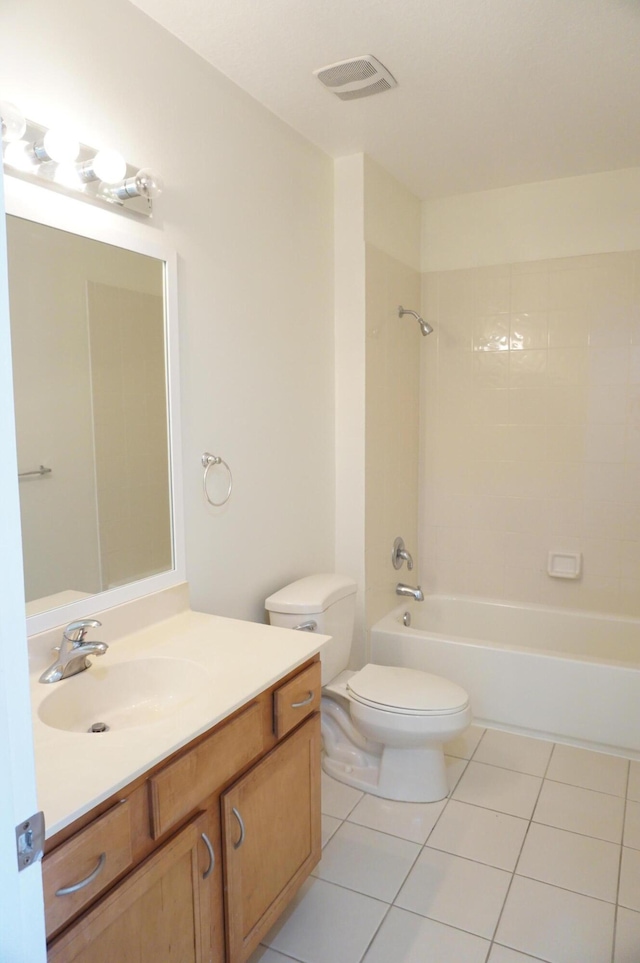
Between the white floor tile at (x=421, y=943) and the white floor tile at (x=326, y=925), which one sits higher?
the white floor tile at (x=326, y=925)

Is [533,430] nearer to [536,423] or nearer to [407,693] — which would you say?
[536,423]

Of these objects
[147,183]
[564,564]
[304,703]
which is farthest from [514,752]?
[147,183]

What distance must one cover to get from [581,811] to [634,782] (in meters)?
0.33

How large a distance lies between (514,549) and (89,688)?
2512 millimetres

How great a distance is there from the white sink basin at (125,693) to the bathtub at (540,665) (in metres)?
1.57

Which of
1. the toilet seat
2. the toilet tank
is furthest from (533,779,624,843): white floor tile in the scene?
the toilet tank

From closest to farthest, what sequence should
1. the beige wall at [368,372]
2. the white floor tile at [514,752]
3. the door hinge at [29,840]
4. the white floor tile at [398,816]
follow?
the door hinge at [29,840] < the white floor tile at [398,816] < the white floor tile at [514,752] < the beige wall at [368,372]

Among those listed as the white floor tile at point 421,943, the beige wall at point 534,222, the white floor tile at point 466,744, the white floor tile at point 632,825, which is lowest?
the white floor tile at point 421,943

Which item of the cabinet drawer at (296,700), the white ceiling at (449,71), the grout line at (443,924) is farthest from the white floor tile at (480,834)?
the white ceiling at (449,71)

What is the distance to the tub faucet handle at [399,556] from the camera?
3365 mm

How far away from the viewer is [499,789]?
2504 mm

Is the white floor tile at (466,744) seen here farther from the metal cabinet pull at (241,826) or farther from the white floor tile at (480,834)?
the metal cabinet pull at (241,826)

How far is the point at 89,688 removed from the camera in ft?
A: 5.16

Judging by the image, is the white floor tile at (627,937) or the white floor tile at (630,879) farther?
the white floor tile at (630,879)
